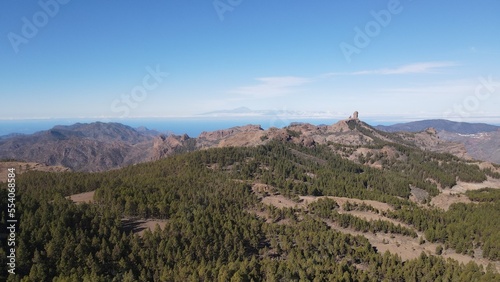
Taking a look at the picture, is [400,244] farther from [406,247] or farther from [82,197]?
[82,197]

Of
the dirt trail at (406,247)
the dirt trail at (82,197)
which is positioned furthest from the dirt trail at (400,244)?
the dirt trail at (82,197)

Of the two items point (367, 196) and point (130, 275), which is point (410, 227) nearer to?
point (367, 196)

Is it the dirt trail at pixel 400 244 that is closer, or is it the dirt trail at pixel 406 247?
the dirt trail at pixel 406 247

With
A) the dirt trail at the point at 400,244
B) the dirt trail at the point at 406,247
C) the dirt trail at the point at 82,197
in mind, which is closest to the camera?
the dirt trail at the point at 406,247

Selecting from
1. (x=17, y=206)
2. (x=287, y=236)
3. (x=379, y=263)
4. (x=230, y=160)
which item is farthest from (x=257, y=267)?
(x=230, y=160)

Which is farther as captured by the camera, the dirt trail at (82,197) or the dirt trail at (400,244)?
the dirt trail at (82,197)

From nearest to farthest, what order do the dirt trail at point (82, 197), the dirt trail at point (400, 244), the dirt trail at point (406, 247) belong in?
the dirt trail at point (406, 247)
the dirt trail at point (400, 244)
the dirt trail at point (82, 197)

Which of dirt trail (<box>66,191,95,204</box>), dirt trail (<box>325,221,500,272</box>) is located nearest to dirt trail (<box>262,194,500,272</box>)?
dirt trail (<box>325,221,500,272</box>)

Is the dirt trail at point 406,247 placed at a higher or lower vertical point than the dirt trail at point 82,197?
lower

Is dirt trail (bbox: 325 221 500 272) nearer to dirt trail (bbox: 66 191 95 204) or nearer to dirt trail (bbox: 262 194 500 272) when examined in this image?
dirt trail (bbox: 262 194 500 272)

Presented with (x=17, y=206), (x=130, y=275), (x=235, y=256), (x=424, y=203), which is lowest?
(x=424, y=203)

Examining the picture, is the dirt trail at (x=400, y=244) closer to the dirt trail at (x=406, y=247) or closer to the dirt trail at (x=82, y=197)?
the dirt trail at (x=406, y=247)
